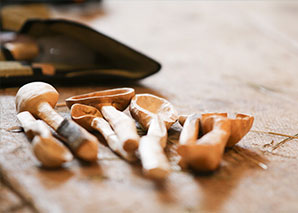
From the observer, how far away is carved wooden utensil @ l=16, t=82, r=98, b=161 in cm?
60

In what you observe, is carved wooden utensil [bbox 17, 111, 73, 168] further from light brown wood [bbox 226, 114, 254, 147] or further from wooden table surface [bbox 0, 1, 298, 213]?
light brown wood [bbox 226, 114, 254, 147]

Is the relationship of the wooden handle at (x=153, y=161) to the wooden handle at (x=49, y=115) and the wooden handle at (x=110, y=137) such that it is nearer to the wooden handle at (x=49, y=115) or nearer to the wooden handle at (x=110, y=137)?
the wooden handle at (x=110, y=137)

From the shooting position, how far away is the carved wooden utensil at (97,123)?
2.10 feet

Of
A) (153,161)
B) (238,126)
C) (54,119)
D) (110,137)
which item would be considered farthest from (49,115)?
(238,126)

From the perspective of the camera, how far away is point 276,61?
1488 millimetres

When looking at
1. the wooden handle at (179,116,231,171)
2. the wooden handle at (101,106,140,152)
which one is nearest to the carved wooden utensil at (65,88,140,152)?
the wooden handle at (101,106,140,152)

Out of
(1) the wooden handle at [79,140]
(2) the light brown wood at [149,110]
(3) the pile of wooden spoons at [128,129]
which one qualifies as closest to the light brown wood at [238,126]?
(3) the pile of wooden spoons at [128,129]

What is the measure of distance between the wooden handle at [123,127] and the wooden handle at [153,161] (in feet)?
0.07

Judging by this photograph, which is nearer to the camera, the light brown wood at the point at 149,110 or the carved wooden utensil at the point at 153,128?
the carved wooden utensil at the point at 153,128

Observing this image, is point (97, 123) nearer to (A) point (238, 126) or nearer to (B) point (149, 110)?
(B) point (149, 110)

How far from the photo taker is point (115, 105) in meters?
0.77

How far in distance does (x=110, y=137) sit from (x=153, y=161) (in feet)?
0.46

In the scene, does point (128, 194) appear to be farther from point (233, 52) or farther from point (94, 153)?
point (233, 52)

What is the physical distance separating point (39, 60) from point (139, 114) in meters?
0.64
